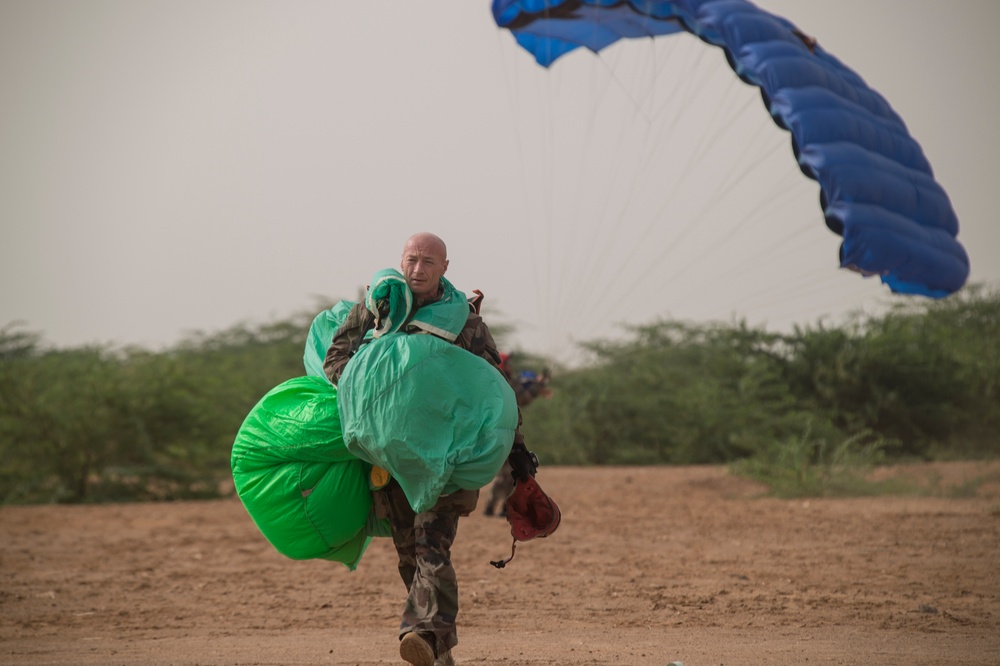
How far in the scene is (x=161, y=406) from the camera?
1281 cm

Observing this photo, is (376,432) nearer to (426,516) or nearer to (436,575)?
(426,516)

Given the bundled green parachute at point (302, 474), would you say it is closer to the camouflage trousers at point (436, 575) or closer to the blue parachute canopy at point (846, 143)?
the camouflage trousers at point (436, 575)

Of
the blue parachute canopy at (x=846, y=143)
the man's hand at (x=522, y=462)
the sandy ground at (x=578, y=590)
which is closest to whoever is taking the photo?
the man's hand at (x=522, y=462)

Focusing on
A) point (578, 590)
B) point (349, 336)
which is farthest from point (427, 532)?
point (578, 590)

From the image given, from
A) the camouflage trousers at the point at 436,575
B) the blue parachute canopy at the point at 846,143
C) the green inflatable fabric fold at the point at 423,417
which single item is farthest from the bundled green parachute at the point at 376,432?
the blue parachute canopy at the point at 846,143

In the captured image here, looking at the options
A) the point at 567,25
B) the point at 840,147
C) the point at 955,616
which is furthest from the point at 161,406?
the point at 955,616

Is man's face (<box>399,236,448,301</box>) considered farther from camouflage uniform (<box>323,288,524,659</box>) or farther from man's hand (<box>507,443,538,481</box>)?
man's hand (<box>507,443,538,481</box>)

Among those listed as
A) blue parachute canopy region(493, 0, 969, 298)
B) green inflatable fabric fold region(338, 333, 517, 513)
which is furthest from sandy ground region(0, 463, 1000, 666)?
blue parachute canopy region(493, 0, 969, 298)

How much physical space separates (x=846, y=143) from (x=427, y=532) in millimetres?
4487

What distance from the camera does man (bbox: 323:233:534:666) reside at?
377 cm

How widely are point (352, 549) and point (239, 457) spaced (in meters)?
0.61

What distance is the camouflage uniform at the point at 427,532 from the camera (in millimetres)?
3793

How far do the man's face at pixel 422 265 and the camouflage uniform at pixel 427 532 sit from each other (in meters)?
0.21

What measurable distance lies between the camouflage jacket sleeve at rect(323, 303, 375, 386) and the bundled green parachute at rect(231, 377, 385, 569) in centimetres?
16
